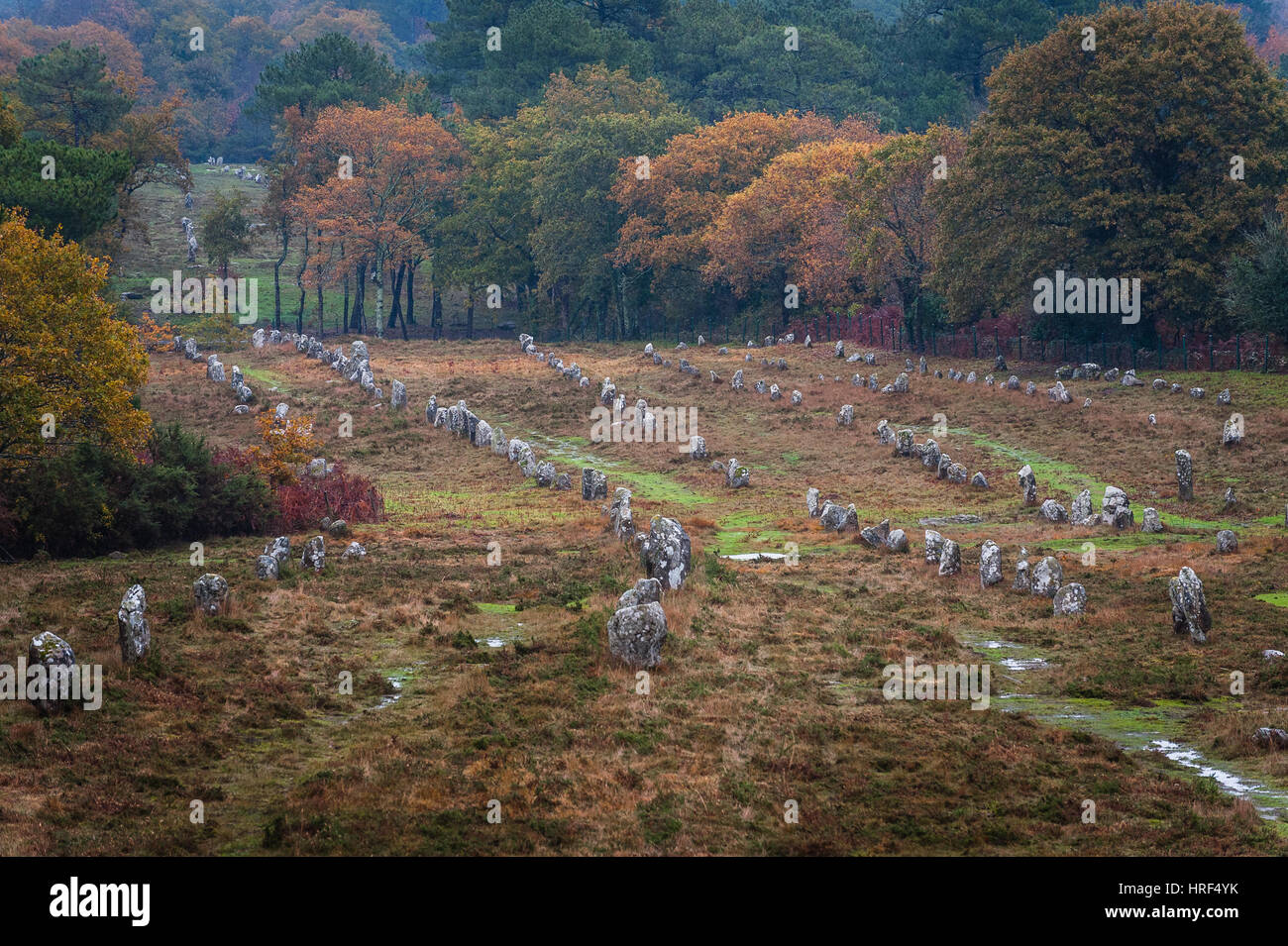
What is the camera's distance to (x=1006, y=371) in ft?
198

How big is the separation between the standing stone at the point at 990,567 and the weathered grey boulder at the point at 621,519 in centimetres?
877

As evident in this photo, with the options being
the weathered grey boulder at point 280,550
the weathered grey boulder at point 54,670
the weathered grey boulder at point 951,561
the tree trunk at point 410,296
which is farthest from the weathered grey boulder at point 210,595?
the tree trunk at point 410,296

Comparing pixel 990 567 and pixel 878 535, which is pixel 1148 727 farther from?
pixel 878 535

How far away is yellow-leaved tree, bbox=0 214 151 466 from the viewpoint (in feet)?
102

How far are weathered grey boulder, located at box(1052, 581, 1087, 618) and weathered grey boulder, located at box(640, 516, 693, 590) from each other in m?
7.43

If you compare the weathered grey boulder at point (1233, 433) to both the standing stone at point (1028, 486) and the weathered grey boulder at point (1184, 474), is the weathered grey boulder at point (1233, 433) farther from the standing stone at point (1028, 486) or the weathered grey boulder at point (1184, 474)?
the standing stone at point (1028, 486)

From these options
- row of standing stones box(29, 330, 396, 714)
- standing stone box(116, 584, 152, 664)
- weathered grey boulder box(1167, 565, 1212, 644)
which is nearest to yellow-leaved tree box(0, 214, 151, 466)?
→ row of standing stones box(29, 330, 396, 714)

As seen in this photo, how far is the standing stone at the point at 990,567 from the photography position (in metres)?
29.3

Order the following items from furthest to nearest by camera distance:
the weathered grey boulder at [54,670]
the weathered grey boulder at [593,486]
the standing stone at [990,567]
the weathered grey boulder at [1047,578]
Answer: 1. the weathered grey boulder at [593,486]
2. the standing stone at [990,567]
3. the weathered grey boulder at [1047,578]
4. the weathered grey boulder at [54,670]

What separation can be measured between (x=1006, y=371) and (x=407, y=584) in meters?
38.4

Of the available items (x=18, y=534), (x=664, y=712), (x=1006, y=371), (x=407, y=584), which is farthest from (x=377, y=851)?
(x=1006, y=371)

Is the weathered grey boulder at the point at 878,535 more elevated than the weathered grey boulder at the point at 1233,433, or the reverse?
the weathered grey boulder at the point at 1233,433

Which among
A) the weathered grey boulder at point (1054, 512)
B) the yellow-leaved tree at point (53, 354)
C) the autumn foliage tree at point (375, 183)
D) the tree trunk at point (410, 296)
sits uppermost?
the autumn foliage tree at point (375, 183)

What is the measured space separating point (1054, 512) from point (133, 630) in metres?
24.6
